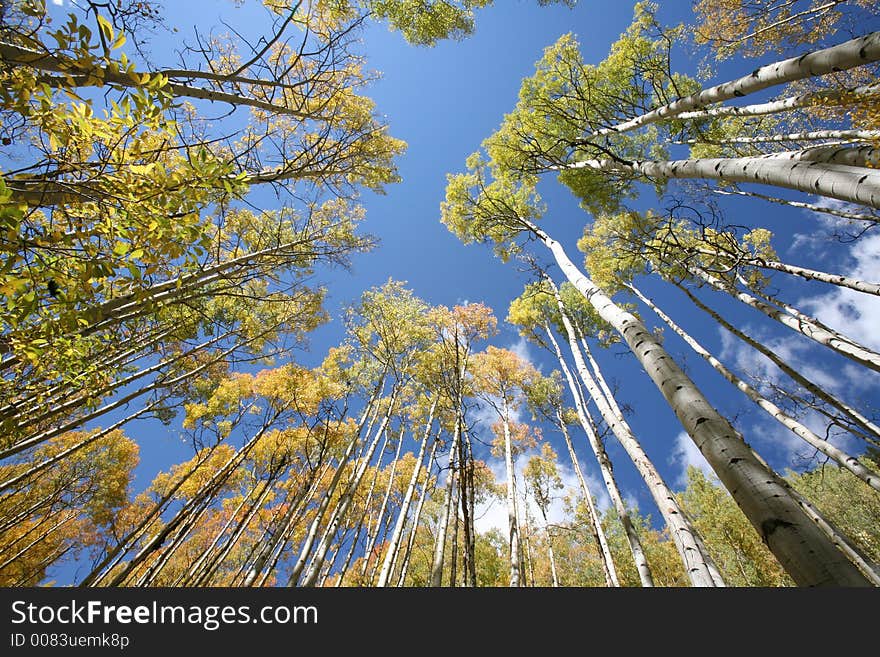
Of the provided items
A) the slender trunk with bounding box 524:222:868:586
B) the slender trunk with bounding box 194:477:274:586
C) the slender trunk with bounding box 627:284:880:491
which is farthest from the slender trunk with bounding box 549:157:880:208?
the slender trunk with bounding box 194:477:274:586

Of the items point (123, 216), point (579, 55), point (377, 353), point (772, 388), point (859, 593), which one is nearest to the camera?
point (859, 593)

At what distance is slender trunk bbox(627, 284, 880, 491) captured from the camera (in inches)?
175

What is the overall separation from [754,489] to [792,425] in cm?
623

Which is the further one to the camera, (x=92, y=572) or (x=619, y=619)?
(x=92, y=572)

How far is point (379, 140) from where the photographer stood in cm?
615

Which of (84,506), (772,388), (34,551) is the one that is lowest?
(772,388)

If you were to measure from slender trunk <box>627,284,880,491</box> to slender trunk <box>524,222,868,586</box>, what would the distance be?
16.0 ft

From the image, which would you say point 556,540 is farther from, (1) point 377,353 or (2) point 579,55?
(2) point 579,55

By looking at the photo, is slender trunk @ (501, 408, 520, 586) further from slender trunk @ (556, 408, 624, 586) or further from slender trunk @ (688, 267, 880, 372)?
slender trunk @ (688, 267, 880, 372)

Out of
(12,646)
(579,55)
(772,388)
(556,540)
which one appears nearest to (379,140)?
(579,55)

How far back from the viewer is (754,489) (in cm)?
133

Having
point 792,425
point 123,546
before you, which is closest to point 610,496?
A: point 792,425

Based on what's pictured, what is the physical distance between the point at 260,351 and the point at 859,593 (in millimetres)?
9643

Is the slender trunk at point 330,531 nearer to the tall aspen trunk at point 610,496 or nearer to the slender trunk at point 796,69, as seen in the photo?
the tall aspen trunk at point 610,496
